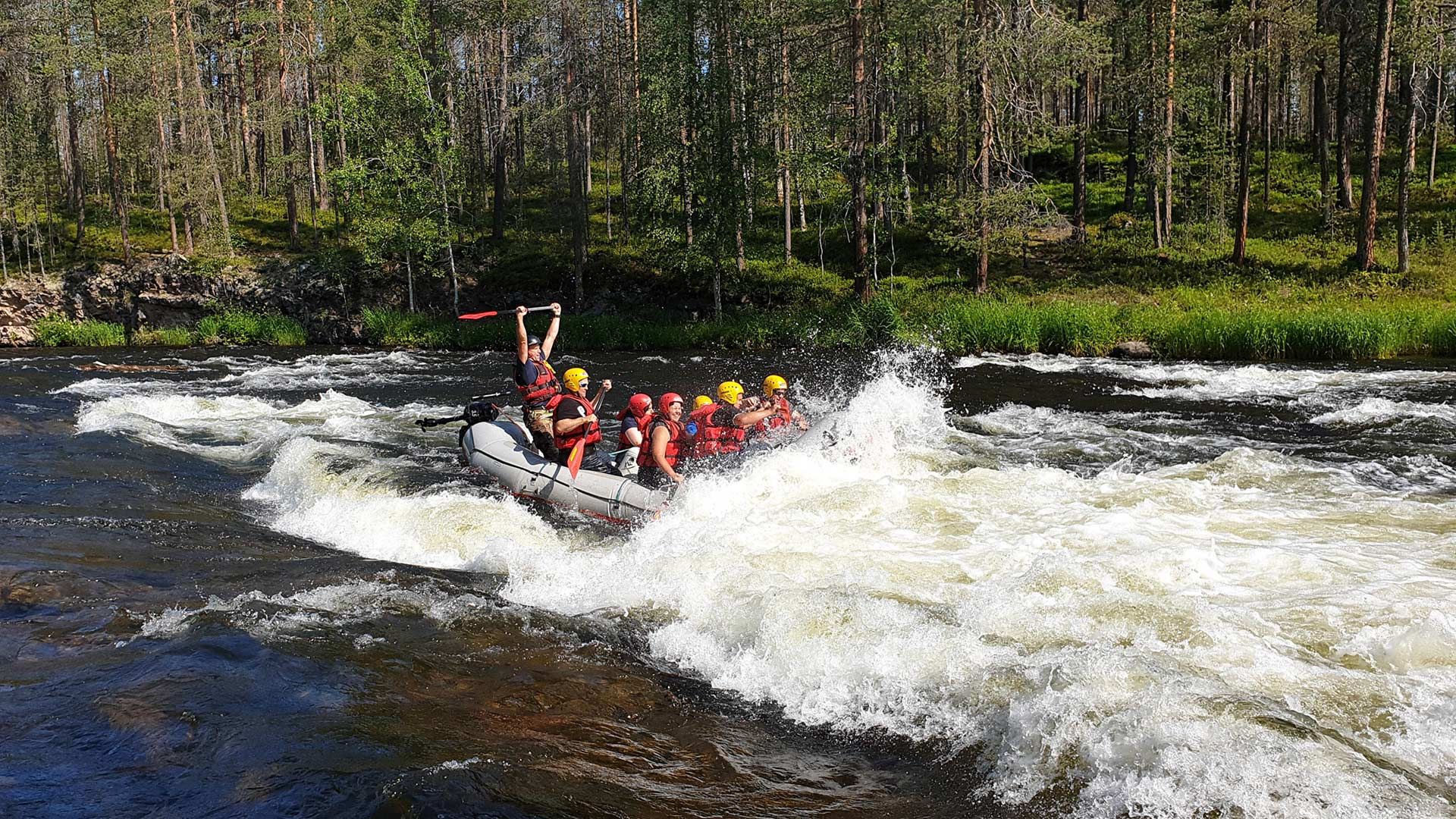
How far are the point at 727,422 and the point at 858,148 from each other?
52.1 ft

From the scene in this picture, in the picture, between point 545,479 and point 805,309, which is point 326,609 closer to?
point 545,479

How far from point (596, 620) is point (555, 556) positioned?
1754mm

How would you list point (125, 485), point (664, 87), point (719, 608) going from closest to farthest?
point (719, 608) → point (125, 485) → point (664, 87)

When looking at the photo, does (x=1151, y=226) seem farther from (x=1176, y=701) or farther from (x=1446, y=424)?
(x=1176, y=701)

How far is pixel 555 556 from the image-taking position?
8641 mm

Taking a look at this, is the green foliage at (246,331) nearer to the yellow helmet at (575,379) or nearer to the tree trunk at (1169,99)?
the yellow helmet at (575,379)

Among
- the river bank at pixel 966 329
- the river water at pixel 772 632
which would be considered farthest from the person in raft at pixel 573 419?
the river bank at pixel 966 329

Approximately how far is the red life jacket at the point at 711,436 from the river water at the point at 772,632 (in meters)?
0.44

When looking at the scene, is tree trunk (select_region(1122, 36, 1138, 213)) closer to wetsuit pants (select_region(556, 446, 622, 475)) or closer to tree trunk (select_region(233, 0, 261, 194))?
wetsuit pants (select_region(556, 446, 622, 475))

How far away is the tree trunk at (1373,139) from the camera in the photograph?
22422 millimetres

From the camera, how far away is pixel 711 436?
10.8m

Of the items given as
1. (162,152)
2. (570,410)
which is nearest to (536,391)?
(570,410)

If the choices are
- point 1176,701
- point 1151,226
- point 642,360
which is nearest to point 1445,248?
point 1151,226

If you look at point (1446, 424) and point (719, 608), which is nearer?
point (719, 608)
